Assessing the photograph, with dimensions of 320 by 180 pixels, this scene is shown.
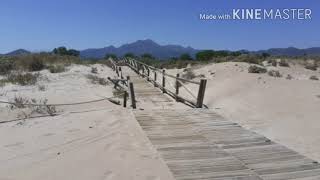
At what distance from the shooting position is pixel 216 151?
8180 mm

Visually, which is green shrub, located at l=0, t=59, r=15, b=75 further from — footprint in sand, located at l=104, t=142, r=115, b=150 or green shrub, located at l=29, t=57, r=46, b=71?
footprint in sand, located at l=104, t=142, r=115, b=150

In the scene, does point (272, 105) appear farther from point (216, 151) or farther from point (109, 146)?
point (109, 146)

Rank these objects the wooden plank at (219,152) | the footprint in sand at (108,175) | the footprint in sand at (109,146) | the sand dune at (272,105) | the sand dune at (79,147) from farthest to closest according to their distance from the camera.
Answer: the sand dune at (272,105), the footprint in sand at (109,146), the sand dune at (79,147), the wooden plank at (219,152), the footprint in sand at (108,175)

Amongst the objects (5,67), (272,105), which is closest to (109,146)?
(272,105)

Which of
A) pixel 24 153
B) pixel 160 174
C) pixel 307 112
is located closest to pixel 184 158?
pixel 160 174

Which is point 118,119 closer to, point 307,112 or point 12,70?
point 307,112

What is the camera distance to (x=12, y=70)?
2366cm

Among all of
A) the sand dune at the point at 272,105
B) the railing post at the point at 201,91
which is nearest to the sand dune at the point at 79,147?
the railing post at the point at 201,91

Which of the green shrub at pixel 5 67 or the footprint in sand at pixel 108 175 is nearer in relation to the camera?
the footprint in sand at pixel 108 175

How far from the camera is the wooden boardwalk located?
22.7 ft

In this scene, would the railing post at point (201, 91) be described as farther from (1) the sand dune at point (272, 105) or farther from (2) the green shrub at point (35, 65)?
(2) the green shrub at point (35, 65)

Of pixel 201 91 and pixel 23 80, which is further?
pixel 23 80

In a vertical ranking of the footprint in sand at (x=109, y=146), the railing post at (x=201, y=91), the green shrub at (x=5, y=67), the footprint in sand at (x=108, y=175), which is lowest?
the footprint in sand at (x=108, y=175)

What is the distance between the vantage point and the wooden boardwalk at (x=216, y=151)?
6922 millimetres
